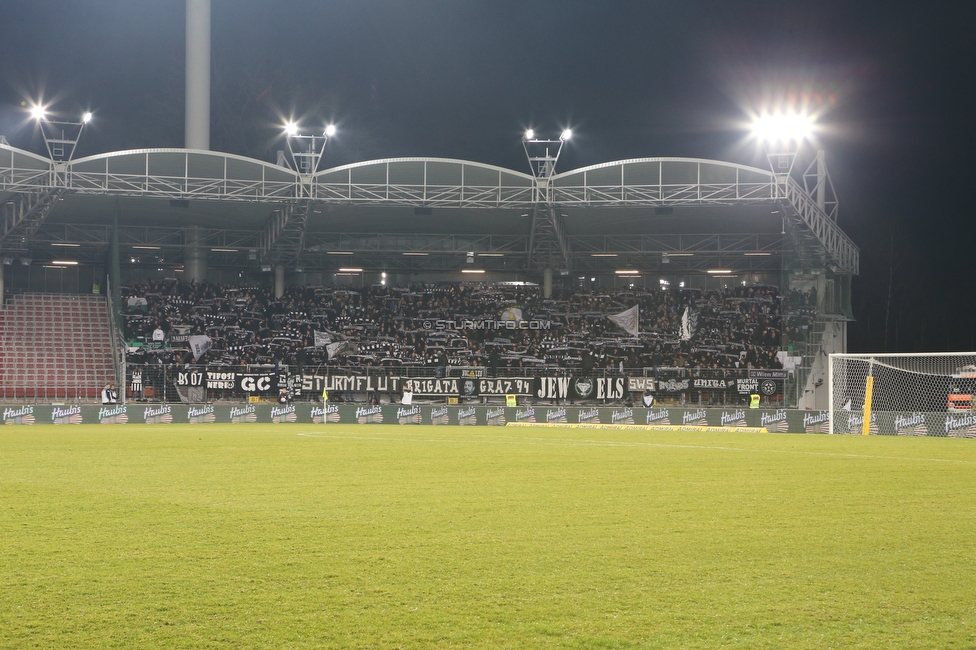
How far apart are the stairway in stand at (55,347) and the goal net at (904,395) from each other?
3119 centimetres

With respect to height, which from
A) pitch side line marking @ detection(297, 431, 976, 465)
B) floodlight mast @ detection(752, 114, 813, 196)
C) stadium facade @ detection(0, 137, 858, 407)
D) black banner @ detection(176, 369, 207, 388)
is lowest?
pitch side line marking @ detection(297, 431, 976, 465)

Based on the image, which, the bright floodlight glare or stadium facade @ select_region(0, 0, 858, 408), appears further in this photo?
stadium facade @ select_region(0, 0, 858, 408)

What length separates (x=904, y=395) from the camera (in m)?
32.7

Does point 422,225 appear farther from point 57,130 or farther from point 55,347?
point 55,347

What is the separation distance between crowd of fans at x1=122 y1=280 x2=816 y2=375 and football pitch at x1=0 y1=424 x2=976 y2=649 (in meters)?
32.5

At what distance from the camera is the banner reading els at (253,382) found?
1594 inches

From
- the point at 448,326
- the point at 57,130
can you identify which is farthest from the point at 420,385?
the point at 57,130

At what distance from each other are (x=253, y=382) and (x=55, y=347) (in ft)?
36.0

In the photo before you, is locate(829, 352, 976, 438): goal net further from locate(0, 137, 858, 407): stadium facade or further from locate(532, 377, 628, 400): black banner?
locate(532, 377, 628, 400): black banner

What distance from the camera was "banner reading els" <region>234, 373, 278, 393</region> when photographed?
40.5 meters

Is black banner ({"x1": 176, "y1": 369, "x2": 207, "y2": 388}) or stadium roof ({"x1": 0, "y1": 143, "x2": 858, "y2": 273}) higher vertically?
stadium roof ({"x1": 0, "y1": 143, "x2": 858, "y2": 273})

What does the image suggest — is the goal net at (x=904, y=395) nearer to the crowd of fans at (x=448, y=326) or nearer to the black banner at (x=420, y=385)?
the crowd of fans at (x=448, y=326)

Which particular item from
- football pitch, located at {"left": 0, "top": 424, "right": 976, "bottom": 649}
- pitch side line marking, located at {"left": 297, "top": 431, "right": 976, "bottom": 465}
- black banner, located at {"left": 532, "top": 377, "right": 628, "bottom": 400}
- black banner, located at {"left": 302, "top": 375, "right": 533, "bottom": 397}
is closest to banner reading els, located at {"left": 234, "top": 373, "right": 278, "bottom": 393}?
black banner, located at {"left": 302, "top": 375, "right": 533, "bottom": 397}

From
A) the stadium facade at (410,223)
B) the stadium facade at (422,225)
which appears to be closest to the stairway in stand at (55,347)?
the stadium facade at (410,223)
